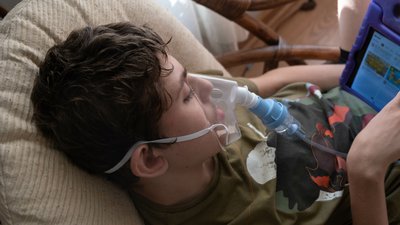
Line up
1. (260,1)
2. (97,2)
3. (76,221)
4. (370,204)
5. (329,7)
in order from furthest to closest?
(329,7), (260,1), (97,2), (370,204), (76,221)

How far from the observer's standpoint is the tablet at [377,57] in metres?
0.90

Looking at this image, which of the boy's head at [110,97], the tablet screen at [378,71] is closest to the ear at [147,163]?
the boy's head at [110,97]

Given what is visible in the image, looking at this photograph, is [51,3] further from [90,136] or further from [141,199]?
[141,199]

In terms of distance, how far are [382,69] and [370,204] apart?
11.3 inches

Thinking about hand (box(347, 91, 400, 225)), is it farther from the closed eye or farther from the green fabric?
the closed eye

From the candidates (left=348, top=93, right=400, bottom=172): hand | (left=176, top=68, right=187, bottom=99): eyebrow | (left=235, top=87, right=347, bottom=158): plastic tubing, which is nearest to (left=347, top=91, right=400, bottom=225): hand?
(left=348, top=93, right=400, bottom=172): hand

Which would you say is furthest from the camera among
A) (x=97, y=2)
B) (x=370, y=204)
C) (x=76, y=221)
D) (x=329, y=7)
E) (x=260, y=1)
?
(x=329, y=7)

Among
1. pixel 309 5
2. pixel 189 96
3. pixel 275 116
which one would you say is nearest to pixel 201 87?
pixel 189 96

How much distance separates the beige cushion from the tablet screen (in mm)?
589

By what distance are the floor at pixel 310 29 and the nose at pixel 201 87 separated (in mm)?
1187

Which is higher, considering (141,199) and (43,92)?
(43,92)

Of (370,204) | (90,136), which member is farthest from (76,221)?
(370,204)

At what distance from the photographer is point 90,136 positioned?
2.59 ft

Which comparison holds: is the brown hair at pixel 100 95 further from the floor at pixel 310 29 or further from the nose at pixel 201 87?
the floor at pixel 310 29
